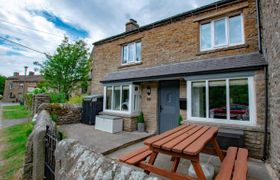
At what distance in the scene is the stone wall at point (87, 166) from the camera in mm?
1351

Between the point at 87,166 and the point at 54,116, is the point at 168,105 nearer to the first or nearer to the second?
the point at 87,166

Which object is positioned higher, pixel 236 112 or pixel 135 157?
pixel 236 112

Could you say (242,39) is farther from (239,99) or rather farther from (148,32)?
(148,32)

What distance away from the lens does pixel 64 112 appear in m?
8.94

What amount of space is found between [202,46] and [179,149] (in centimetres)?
584

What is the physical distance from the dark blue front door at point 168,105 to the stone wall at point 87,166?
5575mm

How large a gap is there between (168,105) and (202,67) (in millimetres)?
2597

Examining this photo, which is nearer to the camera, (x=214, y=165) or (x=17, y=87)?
(x=214, y=165)

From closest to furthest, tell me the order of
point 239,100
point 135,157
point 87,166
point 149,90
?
point 87,166 → point 135,157 → point 239,100 → point 149,90

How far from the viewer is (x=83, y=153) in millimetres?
1926

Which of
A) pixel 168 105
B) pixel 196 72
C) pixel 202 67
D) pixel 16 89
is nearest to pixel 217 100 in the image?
pixel 196 72

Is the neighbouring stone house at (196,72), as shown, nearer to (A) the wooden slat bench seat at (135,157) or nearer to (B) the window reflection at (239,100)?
(B) the window reflection at (239,100)

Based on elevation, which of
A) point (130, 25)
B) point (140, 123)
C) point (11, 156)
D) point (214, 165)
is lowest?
point (11, 156)

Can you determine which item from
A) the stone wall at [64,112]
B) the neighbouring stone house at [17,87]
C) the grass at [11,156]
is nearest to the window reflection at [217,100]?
the grass at [11,156]
